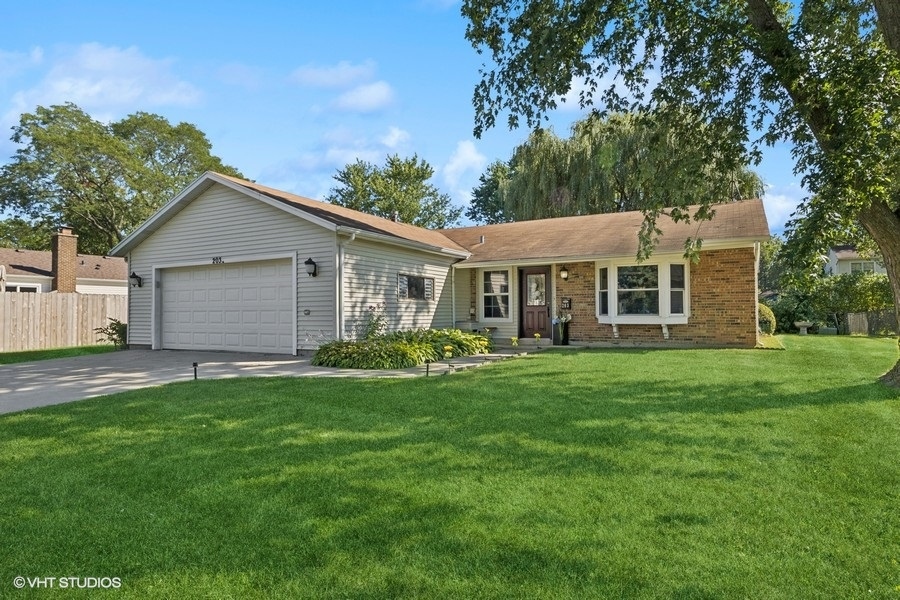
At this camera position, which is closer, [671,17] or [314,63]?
[671,17]

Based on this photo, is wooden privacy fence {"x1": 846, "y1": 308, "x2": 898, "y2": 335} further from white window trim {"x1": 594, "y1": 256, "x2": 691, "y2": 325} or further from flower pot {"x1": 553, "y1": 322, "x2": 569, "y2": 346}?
flower pot {"x1": 553, "y1": 322, "x2": 569, "y2": 346}

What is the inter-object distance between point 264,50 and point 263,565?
38.4 ft

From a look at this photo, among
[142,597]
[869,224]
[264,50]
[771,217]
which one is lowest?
[142,597]

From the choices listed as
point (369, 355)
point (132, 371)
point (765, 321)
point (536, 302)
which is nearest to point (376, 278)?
point (369, 355)

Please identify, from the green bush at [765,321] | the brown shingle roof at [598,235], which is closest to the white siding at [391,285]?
the brown shingle roof at [598,235]

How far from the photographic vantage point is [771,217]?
14.7m

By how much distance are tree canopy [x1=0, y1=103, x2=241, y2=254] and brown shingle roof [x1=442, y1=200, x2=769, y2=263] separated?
22.1 m

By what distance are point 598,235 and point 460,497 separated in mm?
13155

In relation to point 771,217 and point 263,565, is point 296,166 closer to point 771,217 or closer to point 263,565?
point 771,217

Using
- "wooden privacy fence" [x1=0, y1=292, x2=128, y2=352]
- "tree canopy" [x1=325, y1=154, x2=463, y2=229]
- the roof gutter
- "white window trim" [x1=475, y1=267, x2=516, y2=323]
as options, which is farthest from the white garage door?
"tree canopy" [x1=325, y1=154, x2=463, y2=229]

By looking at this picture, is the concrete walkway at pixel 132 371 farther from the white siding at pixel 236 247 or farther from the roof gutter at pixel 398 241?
the roof gutter at pixel 398 241

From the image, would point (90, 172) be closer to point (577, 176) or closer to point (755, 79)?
point (577, 176)

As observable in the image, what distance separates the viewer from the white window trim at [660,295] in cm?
→ 1326

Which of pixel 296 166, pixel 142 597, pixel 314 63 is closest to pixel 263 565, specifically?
pixel 142 597
